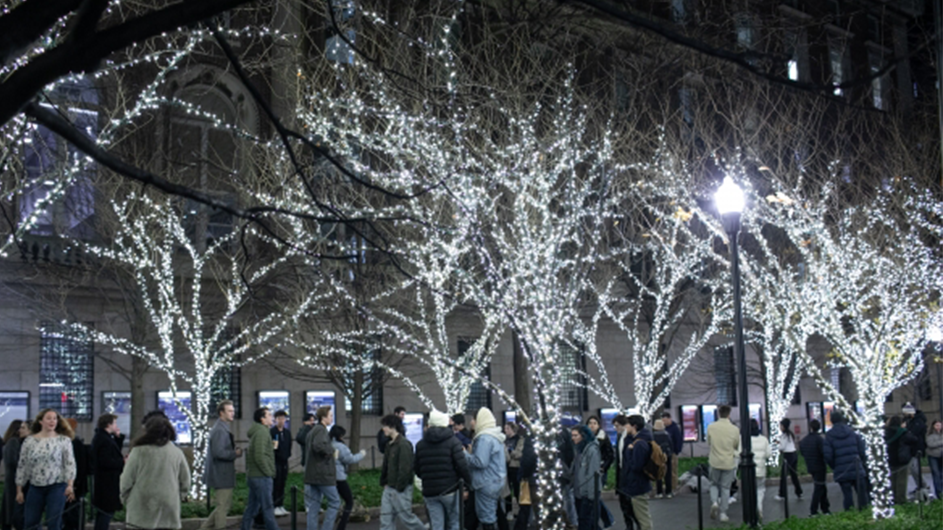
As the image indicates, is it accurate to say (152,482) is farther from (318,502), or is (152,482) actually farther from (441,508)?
(318,502)

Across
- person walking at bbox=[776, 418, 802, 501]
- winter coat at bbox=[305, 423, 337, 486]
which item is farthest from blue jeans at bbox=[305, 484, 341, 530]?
person walking at bbox=[776, 418, 802, 501]

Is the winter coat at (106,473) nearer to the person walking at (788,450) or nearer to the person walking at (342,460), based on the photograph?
the person walking at (342,460)

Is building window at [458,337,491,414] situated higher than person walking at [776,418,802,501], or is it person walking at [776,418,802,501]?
building window at [458,337,491,414]

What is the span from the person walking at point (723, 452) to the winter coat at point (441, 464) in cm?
599

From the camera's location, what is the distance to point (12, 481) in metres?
14.3

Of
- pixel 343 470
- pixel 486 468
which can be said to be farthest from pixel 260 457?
pixel 486 468

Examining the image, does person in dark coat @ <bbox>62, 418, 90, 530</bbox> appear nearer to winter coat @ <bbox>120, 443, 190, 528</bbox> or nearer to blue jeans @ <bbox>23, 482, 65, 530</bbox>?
blue jeans @ <bbox>23, 482, 65, 530</bbox>

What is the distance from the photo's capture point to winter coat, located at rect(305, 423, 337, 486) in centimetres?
1472

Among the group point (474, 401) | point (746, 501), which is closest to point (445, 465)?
point (746, 501)

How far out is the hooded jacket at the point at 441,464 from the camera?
13.2 meters

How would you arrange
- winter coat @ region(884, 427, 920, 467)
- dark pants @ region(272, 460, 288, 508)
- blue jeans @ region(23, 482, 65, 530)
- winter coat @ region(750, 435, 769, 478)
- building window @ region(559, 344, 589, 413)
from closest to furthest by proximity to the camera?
blue jeans @ region(23, 482, 65, 530) → dark pants @ region(272, 460, 288, 508) → winter coat @ region(750, 435, 769, 478) → winter coat @ region(884, 427, 920, 467) → building window @ region(559, 344, 589, 413)

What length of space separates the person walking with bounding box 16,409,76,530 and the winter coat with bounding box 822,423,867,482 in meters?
11.3

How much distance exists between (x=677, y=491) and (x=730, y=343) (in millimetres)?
14964

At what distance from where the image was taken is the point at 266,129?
29.2 metres
